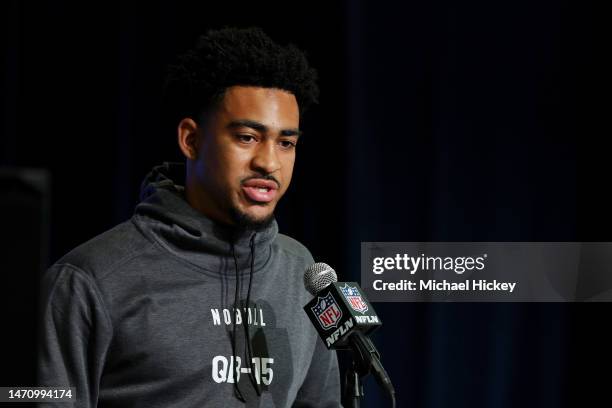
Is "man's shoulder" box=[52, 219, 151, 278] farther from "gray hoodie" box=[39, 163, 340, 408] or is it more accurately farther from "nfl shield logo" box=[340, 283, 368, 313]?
"nfl shield logo" box=[340, 283, 368, 313]

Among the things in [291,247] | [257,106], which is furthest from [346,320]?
[291,247]

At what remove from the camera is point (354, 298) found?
1255 mm

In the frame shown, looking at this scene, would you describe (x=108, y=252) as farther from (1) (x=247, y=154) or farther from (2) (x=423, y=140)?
(2) (x=423, y=140)

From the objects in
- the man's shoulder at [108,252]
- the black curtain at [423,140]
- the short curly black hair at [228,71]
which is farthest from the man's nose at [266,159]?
the black curtain at [423,140]

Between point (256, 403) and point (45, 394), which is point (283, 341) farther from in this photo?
point (45, 394)

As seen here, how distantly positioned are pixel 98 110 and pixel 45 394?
1226mm

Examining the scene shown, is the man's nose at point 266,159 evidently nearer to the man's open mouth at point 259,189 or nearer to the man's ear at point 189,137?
the man's open mouth at point 259,189

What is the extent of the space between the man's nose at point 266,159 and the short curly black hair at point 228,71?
128 mm

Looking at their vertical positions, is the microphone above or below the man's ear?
below

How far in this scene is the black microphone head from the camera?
4.35 ft

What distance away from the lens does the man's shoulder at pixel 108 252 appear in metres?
1.47

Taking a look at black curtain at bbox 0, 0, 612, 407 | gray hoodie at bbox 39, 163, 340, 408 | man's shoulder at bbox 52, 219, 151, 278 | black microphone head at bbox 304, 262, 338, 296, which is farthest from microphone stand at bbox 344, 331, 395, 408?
black curtain at bbox 0, 0, 612, 407

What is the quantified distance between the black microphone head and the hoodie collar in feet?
1.01

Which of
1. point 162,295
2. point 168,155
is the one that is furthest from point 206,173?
point 168,155
